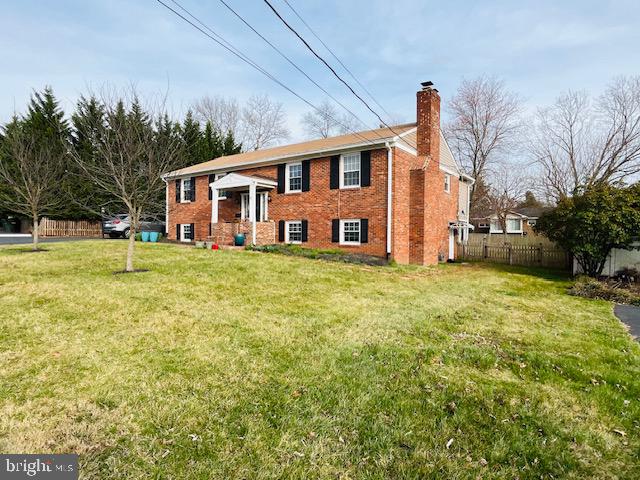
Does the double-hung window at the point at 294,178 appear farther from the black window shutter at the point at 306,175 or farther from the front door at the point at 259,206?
the front door at the point at 259,206

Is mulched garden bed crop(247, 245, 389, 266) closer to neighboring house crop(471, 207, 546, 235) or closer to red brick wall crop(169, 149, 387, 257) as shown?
red brick wall crop(169, 149, 387, 257)

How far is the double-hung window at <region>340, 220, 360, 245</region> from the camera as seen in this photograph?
48.0ft

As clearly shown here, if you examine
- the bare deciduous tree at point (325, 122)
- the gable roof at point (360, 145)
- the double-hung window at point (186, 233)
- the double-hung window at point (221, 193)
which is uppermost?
the bare deciduous tree at point (325, 122)

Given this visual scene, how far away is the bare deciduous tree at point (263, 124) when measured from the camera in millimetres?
40000

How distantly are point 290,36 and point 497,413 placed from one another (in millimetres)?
7166

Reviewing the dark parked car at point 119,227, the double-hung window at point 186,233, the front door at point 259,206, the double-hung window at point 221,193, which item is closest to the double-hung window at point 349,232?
the front door at point 259,206

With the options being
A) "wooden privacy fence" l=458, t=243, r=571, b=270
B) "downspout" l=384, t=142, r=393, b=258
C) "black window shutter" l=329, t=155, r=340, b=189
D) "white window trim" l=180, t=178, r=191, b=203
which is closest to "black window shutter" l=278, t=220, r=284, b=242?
"black window shutter" l=329, t=155, r=340, b=189

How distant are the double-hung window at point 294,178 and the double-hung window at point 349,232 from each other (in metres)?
3.01

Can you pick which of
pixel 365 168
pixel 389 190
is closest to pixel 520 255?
pixel 389 190

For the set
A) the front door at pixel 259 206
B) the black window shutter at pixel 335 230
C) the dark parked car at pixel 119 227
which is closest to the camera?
the black window shutter at pixel 335 230

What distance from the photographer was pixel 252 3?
232 inches

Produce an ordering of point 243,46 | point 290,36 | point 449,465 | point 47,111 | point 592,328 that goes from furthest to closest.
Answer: point 47,111, point 243,46, point 290,36, point 592,328, point 449,465

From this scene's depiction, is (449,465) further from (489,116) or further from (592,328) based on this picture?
(489,116)

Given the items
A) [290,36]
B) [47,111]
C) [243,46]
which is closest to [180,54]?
[243,46]
